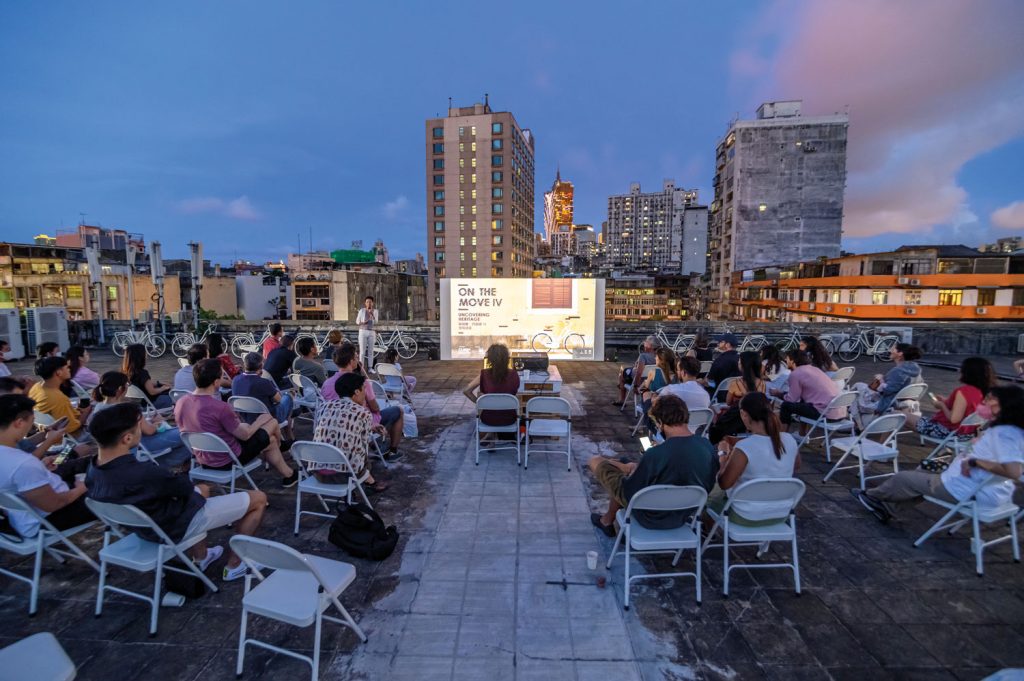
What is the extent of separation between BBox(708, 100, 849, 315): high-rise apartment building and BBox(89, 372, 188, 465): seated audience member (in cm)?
6236

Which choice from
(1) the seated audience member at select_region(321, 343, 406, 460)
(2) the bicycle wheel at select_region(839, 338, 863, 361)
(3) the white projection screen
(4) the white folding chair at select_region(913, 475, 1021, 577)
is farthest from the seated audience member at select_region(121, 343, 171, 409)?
(2) the bicycle wheel at select_region(839, 338, 863, 361)

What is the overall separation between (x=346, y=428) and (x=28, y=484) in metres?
1.90

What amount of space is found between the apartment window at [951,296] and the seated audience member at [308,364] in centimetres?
5023

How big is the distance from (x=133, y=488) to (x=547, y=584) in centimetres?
261

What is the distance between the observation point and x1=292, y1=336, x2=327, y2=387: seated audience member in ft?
20.6

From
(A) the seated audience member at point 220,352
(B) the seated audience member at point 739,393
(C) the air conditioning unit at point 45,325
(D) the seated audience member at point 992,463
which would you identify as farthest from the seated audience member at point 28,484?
Answer: (C) the air conditioning unit at point 45,325

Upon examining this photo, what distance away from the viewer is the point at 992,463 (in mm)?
3164

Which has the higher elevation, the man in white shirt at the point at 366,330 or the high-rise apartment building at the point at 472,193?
the high-rise apartment building at the point at 472,193

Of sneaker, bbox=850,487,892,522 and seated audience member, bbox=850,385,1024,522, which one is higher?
seated audience member, bbox=850,385,1024,522

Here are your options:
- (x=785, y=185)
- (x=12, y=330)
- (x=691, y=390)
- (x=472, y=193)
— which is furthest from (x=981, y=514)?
(x=472, y=193)

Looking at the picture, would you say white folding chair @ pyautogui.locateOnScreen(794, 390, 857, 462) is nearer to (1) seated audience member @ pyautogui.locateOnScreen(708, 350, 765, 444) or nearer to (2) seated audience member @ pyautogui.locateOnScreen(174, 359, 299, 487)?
(1) seated audience member @ pyautogui.locateOnScreen(708, 350, 765, 444)

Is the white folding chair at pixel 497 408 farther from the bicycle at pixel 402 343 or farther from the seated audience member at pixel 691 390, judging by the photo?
the bicycle at pixel 402 343

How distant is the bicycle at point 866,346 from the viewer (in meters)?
12.3

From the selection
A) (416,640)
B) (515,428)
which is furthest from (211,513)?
(515,428)
